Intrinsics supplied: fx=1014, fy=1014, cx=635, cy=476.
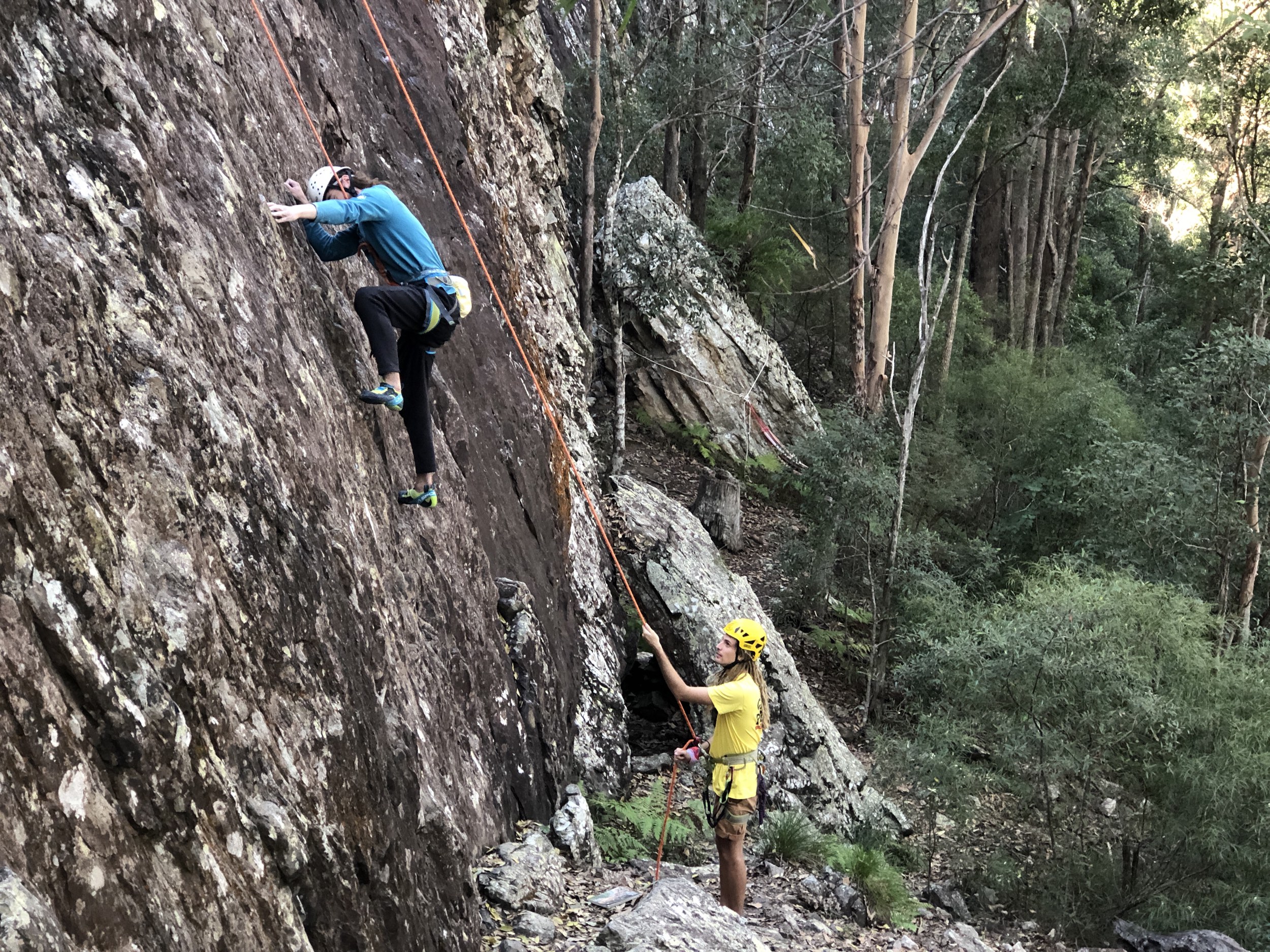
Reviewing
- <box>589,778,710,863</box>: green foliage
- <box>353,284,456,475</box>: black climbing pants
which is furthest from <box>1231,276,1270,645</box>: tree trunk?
<box>353,284,456,475</box>: black climbing pants

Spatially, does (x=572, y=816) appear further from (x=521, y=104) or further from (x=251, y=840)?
(x=521, y=104)

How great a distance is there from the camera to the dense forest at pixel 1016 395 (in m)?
9.86

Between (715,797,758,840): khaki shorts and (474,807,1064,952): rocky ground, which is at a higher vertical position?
(715,797,758,840): khaki shorts

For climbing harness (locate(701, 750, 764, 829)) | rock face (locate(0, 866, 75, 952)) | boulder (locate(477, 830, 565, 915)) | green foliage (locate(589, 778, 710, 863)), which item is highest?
rock face (locate(0, 866, 75, 952))

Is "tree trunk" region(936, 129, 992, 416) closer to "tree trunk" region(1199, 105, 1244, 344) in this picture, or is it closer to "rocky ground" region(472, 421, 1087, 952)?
"tree trunk" region(1199, 105, 1244, 344)

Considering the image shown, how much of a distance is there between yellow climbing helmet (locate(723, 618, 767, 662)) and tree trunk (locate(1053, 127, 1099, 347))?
785 inches

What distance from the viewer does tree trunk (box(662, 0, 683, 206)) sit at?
20.0 m

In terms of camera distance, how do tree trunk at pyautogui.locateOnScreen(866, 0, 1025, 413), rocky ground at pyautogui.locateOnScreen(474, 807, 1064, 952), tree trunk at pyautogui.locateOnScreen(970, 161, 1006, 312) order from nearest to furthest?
1. rocky ground at pyautogui.locateOnScreen(474, 807, 1064, 952)
2. tree trunk at pyautogui.locateOnScreen(866, 0, 1025, 413)
3. tree trunk at pyautogui.locateOnScreen(970, 161, 1006, 312)

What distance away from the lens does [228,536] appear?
355cm

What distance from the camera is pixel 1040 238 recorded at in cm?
2489

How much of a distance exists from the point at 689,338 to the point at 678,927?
46.9ft

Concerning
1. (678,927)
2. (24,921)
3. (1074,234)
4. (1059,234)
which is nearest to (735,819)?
Result: (678,927)

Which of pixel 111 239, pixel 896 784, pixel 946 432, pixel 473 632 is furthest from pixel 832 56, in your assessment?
pixel 111 239

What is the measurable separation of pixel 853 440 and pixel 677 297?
4.08 m
